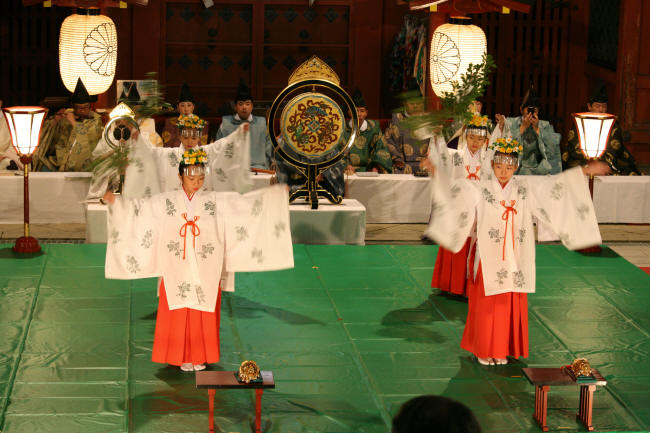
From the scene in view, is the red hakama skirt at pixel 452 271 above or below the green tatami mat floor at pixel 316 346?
above

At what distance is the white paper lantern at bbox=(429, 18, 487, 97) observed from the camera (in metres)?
8.87

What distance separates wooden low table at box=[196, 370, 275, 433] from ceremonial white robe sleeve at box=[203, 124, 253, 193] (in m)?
2.92

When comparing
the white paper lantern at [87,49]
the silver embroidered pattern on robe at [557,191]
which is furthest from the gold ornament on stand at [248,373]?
the white paper lantern at [87,49]

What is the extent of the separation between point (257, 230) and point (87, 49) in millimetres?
3686

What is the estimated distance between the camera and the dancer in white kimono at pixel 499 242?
6062 millimetres

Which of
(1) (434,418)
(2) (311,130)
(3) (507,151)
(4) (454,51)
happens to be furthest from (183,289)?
(4) (454,51)

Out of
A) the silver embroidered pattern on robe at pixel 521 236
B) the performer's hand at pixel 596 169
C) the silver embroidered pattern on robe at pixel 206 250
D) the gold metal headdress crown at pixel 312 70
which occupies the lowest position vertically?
the silver embroidered pattern on robe at pixel 206 250

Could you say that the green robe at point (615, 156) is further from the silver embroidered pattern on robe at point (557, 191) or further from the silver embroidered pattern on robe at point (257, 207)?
the silver embroidered pattern on robe at point (257, 207)

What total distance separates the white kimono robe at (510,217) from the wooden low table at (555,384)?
884mm

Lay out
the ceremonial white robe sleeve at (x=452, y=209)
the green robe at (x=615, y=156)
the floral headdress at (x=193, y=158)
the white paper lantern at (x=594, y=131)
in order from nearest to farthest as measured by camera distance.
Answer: the floral headdress at (x=193, y=158)
the ceremonial white robe sleeve at (x=452, y=209)
the white paper lantern at (x=594, y=131)
the green robe at (x=615, y=156)

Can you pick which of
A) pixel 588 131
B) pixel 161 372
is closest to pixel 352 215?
pixel 588 131

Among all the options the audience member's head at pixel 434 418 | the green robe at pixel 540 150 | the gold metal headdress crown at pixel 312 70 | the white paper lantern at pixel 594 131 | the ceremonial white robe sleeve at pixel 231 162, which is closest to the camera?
the audience member's head at pixel 434 418

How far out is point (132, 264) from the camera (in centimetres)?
591

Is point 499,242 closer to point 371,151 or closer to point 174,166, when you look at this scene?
point 174,166
